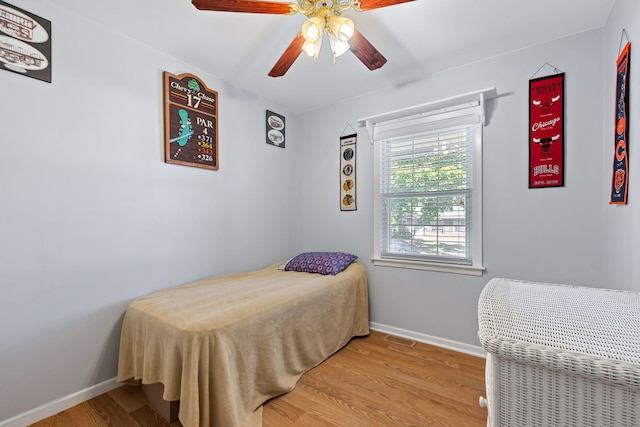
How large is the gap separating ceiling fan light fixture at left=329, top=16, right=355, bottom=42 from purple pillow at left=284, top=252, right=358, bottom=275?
6.05 ft

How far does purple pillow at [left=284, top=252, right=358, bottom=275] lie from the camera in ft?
8.60

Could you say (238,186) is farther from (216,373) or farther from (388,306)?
(388,306)

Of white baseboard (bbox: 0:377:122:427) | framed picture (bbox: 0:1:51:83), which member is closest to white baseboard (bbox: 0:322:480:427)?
white baseboard (bbox: 0:377:122:427)

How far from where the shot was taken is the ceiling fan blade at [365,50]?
159 centimetres

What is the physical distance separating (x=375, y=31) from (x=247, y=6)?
0.95 m

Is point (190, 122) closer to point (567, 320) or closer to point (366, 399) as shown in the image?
point (366, 399)

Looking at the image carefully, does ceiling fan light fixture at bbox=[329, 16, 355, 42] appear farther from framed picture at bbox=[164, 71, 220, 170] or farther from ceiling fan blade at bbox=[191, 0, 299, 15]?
framed picture at bbox=[164, 71, 220, 170]

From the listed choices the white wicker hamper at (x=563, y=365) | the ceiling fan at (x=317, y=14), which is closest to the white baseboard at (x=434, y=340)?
the white wicker hamper at (x=563, y=365)

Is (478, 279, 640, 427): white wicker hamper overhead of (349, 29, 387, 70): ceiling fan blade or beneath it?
beneath

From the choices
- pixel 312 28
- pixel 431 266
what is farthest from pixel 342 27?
pixel 431 266

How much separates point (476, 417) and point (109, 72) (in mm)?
3238

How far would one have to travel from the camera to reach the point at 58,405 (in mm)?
1673

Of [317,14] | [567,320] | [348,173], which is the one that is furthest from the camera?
[348,173]

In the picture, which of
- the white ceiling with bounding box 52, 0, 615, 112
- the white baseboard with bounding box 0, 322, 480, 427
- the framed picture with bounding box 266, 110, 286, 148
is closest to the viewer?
the white baseboard with bounding box 0, 322, 480, 427
